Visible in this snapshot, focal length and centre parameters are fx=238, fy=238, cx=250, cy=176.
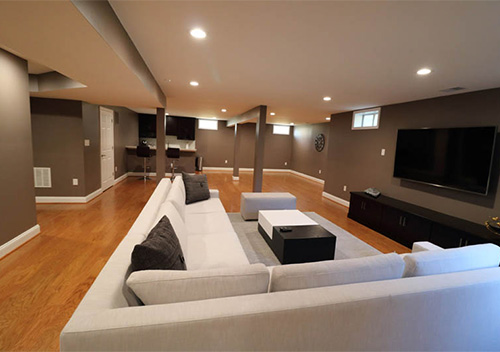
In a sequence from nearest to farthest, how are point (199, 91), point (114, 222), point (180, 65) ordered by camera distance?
point (180, 65), point (114, 222), point (199, 91)

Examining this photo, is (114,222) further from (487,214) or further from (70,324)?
(487,214)

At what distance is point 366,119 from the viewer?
5336mm

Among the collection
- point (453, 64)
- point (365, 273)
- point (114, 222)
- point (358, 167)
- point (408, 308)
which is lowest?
point (114, 222)

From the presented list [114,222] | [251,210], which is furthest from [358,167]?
[114,222]

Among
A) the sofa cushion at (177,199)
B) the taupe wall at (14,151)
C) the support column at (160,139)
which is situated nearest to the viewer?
the sofa cushion at (177,199)

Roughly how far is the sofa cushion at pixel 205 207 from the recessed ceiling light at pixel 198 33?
80.6 inches

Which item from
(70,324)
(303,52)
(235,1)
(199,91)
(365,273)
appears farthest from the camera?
(199,91)

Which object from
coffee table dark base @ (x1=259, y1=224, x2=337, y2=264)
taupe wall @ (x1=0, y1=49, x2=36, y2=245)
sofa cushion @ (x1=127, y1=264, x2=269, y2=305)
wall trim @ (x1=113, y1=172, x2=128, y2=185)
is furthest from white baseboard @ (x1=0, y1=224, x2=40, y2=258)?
wall trim @ (x1=113, y1=172, x2=128, y2=185)

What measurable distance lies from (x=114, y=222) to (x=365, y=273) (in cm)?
385

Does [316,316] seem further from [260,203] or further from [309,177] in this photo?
[309,177]

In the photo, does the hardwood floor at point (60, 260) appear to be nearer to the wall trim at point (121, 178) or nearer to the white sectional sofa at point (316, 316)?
the white sectional sofa at point (316, 316)

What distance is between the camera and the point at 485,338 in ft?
4.69

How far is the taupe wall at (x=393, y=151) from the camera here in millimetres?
3178

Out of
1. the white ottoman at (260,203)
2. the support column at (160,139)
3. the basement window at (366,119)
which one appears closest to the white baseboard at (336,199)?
the basement window at (366,119)
